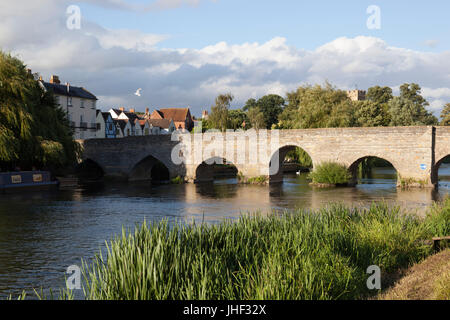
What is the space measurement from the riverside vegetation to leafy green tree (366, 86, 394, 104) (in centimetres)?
7379

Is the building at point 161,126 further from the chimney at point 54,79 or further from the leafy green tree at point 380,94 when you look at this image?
the leafy green tree at point 380,94

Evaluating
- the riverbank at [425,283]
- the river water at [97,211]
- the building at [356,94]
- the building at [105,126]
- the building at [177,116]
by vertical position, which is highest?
the building at [356,94]

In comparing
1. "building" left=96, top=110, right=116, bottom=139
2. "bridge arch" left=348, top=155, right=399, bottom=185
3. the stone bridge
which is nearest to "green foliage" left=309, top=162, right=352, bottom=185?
the stone bridge

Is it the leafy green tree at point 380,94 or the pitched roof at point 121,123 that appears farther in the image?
the leafy green tree at point 380,94

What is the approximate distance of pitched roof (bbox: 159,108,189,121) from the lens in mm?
83250

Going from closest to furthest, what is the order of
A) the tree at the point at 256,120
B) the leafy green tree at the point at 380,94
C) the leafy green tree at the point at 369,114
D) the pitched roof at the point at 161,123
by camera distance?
the leafy green tree at the point at 369,114 → the tree at the point at 256,120 → the pitched roof at the point at 161,123 → the leafy green tree at the point at 380,94

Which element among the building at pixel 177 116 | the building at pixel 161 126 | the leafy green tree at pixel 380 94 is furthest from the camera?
the building at pixel 177 116

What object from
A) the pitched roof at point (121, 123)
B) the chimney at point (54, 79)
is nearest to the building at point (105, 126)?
the pitched roof at point (121, 123)

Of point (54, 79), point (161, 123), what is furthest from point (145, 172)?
point (161, 123)

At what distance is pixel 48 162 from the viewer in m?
30.5

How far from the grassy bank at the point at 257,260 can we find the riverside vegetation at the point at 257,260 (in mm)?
15

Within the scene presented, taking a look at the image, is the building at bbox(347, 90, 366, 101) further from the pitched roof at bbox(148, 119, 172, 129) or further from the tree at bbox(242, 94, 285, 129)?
the pitched roof at bbox(148, 119, 172, 129)

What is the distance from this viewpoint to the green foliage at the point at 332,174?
30.5 m
